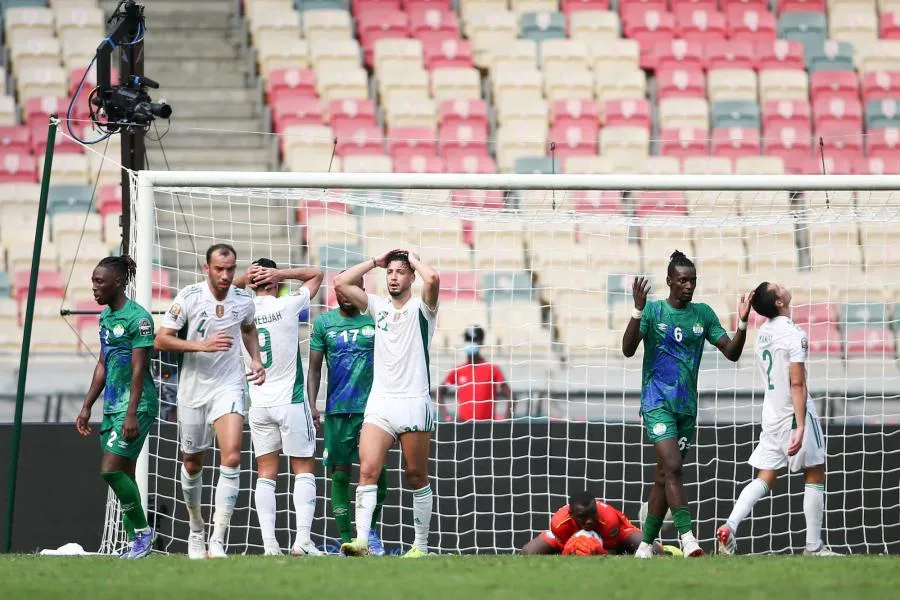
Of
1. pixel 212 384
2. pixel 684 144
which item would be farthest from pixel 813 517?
pixel 684 144

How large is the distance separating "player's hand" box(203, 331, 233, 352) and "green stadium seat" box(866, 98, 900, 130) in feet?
37.2

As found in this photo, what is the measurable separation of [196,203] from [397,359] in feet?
23.9

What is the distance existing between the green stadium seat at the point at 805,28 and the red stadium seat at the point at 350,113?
5.88 m

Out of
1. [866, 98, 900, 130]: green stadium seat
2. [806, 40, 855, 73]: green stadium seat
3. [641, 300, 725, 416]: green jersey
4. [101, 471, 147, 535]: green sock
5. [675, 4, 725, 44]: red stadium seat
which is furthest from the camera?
[675, 4, 725, 44]: red stadium seat

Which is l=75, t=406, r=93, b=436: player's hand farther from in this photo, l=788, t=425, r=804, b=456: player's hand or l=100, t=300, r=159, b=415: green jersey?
l=788, t=425, r=804, b=456: player's hand

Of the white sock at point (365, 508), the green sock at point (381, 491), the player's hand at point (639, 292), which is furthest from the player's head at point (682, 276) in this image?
the green sock at point (381, 491)

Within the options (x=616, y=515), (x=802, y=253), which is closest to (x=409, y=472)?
(x=616, y=515)

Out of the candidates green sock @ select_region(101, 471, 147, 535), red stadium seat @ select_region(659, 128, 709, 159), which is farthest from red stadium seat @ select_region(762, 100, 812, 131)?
green sock @ select_region(101, 471, 147, 535)

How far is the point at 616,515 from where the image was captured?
948 cm

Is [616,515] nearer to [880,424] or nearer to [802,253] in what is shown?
[880,424]

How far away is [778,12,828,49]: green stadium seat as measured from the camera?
18672 millimetres

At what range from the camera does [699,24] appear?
18.7 meters

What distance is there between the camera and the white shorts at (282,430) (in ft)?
29.4

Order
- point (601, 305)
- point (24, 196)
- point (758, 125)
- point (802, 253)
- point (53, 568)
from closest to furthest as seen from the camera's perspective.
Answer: point (53, 568) < point (601, 305) < point (802, 253) < point (24, 196) < point (758, 125)
